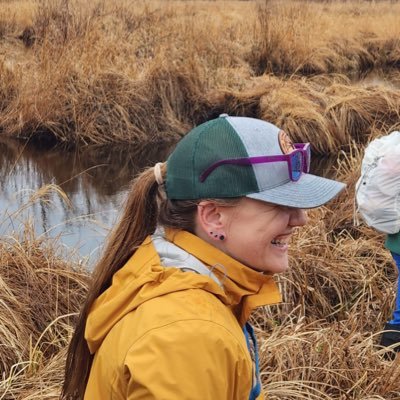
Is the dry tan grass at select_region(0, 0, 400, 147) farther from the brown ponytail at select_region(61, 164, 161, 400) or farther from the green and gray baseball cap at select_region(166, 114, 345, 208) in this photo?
the green and gray baseball cap at select_region(166, 114, 345, 208)

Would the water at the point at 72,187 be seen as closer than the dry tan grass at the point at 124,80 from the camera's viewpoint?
Yes

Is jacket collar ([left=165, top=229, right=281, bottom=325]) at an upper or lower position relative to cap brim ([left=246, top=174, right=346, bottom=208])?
lower

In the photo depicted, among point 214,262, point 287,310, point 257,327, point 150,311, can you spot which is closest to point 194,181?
point 214,262

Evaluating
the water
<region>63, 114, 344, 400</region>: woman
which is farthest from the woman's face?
the water

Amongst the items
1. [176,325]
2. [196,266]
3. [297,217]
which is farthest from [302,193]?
[176,325]

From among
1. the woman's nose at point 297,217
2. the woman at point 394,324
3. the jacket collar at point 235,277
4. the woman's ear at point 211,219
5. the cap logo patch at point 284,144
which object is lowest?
the woman at point 394,324

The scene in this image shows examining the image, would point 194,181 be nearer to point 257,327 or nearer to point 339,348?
point 339,348

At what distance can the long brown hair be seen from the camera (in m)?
1.48

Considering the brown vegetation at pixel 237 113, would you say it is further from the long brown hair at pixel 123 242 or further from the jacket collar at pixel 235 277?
the jacket collar at pixel 235 277

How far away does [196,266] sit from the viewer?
4.27ft

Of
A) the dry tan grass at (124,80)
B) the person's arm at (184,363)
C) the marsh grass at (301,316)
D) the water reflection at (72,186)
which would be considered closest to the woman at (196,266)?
the person's arm at (184,363)

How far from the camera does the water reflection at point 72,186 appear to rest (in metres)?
4.79

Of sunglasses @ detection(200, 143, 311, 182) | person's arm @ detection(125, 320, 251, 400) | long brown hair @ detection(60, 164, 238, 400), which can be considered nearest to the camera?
person's arm @ detection(125, 320, 251, 400)

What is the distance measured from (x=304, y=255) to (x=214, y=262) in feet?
9.11
